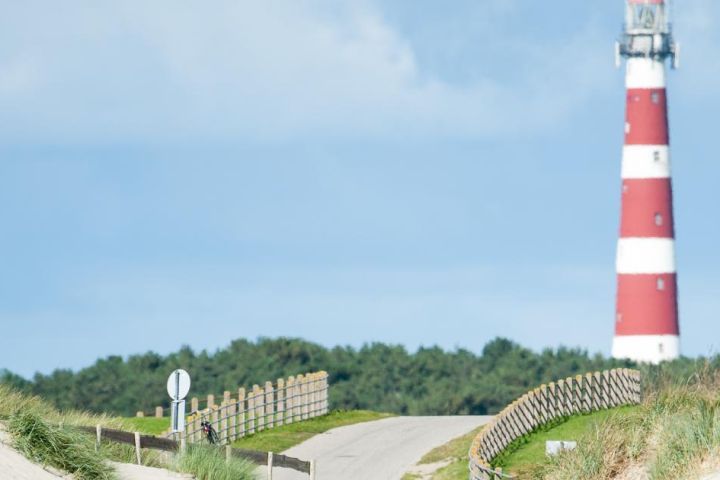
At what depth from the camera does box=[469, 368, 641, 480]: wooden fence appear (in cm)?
4138

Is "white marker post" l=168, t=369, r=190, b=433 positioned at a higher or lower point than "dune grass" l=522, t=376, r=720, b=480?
higher

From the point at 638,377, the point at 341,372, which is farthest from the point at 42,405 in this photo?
the point at 341,372

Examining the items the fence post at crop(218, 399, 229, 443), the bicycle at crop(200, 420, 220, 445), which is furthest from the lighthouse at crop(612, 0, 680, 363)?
the bicycle at crop(200, 420, 220, 445)

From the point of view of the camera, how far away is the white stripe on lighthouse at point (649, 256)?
72188mm

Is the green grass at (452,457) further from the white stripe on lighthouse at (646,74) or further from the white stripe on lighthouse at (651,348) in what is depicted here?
the white stripe on lighthouse at (646,74)

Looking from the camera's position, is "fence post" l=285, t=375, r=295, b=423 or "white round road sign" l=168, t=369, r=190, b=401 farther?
"fence post" l=285, t=375, r=295, b=423

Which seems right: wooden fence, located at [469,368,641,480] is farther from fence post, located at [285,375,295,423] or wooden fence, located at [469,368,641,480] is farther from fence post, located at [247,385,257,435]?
fence post, located at [285,375,295,423]

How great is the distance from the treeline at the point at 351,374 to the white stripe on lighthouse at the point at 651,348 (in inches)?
48.1

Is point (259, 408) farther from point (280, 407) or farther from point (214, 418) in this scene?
point (214, 418)

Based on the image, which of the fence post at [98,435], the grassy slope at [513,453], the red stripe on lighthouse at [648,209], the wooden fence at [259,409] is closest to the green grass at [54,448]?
the fence post at [98,435]

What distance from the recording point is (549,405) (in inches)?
2015

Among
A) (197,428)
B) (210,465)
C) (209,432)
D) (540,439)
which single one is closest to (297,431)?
(197,428)

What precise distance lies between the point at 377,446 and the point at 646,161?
29606 mm

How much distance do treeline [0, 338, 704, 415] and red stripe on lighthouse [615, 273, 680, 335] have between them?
2170 mm
